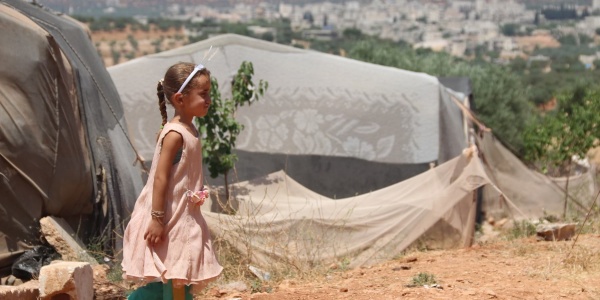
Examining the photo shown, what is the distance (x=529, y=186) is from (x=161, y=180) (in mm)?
8088

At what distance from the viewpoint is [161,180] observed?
12.9ft

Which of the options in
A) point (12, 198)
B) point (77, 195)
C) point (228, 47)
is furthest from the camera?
point (228, 47)

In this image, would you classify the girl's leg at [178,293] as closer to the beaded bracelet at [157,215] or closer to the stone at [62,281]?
the beaded bracelet at [157,215]

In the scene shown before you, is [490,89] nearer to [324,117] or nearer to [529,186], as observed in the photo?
[324,117]

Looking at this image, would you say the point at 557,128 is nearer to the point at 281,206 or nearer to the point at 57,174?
the point at 281,206

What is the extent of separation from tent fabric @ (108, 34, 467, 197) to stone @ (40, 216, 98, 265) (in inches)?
190

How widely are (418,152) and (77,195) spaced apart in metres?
5.48

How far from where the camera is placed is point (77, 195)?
7.28 metres

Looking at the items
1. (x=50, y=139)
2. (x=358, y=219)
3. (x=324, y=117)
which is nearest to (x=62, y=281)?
(x=50, y=139)

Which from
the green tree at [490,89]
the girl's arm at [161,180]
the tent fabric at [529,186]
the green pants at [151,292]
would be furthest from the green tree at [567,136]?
the girl's arm at [161,180]

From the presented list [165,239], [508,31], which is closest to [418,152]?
[165,239]

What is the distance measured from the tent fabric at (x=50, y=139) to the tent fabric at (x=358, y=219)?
36.4 inches

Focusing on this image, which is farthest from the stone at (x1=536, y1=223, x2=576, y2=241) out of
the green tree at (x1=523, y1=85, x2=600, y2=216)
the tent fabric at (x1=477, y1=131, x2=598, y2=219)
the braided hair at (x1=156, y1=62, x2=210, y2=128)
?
the braided hair at (x1=156, y1=62, x2=210, y2=128)

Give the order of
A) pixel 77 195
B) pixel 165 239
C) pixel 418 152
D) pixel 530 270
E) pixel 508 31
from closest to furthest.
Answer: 1. pixel 165 239
2. pixel 530 270
3. pixel 77 195
4. pixel 418 152
5. pixel 508 31
